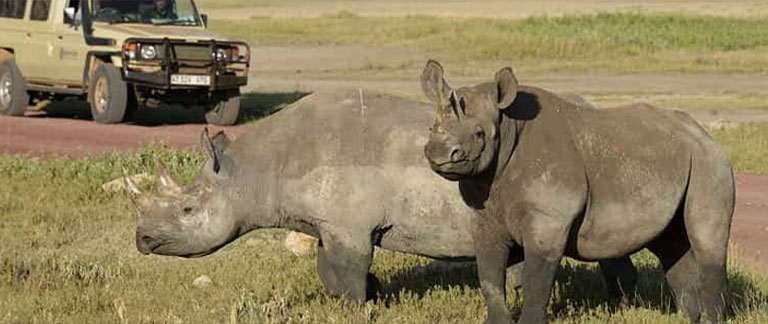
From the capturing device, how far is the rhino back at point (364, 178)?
27.6 feet

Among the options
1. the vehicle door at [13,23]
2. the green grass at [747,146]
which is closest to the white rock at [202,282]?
the green grass at [747,146]

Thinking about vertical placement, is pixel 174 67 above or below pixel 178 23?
below

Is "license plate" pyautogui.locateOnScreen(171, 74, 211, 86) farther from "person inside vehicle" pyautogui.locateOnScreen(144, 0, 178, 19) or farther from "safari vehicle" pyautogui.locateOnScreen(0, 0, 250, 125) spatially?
"person inside vehicle" pyautogui.locateOnScreen(144, 0, 178, 19)

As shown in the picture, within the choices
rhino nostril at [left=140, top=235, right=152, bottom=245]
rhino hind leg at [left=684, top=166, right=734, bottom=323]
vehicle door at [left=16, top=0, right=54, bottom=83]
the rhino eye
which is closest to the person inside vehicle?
vehicle door at [left=16, top=0, right=54, bottom=83]

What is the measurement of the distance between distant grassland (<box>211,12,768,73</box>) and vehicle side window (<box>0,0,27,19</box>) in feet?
60.2

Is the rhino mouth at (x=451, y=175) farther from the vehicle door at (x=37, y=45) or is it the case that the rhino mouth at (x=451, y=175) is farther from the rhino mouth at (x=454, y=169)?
the vehicle door at (x=37, y=45)

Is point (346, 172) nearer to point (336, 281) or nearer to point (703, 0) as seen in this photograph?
point (336, 281)

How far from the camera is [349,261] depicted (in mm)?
8469

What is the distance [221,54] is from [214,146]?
1296 cm

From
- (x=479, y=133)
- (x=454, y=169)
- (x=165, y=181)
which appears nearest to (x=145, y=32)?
(x=165, y=181)

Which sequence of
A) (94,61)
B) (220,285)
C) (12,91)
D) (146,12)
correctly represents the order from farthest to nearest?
(12,91)
(146,12)
(94,61)
(220,285)

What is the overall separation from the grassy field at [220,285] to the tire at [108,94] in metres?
7.95

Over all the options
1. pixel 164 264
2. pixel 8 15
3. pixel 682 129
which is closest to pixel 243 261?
pixel 164 264

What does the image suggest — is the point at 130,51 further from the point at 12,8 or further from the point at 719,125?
the point at 719,125
